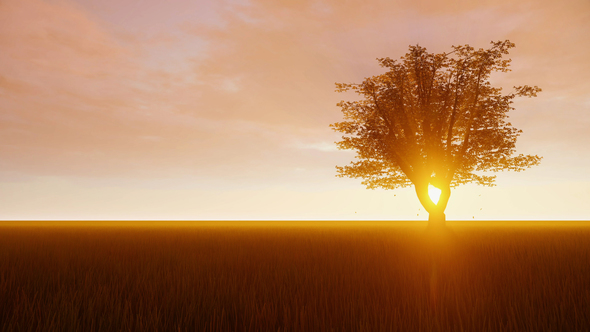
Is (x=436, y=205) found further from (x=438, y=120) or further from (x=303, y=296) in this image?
(x=303, y=296)

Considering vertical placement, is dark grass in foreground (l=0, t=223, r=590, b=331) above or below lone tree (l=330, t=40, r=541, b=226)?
below

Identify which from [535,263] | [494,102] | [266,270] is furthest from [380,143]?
[266,270]

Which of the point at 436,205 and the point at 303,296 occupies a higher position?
the point at 436,205

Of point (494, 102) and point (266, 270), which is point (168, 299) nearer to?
point (266, 270)

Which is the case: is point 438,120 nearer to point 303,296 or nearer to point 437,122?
point 437,122

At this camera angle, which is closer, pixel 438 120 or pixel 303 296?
pixel 303 296

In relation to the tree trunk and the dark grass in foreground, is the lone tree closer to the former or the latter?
the tree trunk

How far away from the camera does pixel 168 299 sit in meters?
5.37

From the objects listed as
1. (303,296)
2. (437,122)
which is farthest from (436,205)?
(303,296)

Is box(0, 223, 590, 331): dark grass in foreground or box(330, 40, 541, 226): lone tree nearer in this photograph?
box(0, 223, 590, 331): dark grass in foreground

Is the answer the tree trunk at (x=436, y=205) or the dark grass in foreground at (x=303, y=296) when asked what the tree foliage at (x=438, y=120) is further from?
the dark grass in foreground at (x=303, y=296)

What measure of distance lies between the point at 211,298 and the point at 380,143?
21890 millimetres

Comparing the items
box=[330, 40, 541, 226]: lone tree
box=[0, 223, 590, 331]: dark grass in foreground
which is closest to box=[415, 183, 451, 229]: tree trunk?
box=[330, 40, 541, 226]: lone tree

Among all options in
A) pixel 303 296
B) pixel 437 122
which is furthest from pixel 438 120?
pixel 303 296
